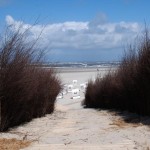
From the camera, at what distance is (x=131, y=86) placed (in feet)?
55.5

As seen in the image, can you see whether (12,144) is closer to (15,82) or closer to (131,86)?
(15,82)

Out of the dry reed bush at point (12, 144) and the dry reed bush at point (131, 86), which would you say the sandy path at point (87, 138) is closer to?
the dry reed bush at point (12, 144)

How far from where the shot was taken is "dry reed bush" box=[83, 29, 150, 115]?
14.7 meters

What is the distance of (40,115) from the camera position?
1752 centimetres

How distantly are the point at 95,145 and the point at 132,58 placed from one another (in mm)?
9585

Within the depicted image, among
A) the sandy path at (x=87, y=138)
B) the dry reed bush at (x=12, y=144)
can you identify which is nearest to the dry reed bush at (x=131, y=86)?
the sandy path at (x=87, y=138)

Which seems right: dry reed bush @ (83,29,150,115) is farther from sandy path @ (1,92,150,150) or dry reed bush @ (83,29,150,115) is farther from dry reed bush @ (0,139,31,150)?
dry reed bush @ (0,139,31,150)

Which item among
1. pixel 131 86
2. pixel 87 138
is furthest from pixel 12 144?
pixel 131 86

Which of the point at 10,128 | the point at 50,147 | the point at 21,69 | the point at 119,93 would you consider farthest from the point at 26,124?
the point at 119,93

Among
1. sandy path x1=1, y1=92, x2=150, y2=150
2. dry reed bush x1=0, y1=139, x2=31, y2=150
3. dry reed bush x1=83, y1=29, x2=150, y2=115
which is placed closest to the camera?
sandy path x1=1, y1=92, x2=150, y2=150

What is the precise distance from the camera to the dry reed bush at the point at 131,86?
48.3ft

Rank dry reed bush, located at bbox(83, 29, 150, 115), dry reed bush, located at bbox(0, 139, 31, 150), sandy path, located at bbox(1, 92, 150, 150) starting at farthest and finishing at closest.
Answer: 1. dry reed bush, located at bbox(83, 29, 150, 115)
2. dry reed bush, located at bbox(0, 139, 31, 150)
3. sandy path, located at bbox(1, 92, 150, 150)

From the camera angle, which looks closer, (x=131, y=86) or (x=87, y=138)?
(x=87, y=138)

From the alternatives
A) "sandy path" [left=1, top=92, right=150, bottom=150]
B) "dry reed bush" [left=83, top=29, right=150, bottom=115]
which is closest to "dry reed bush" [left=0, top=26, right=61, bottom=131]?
"sandy path" [left=1, top=92, right=150, bottom=150]
